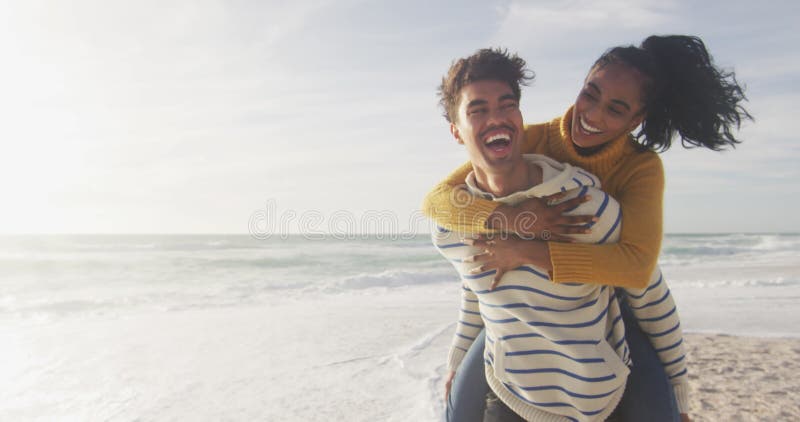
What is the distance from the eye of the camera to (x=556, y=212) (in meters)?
1.89

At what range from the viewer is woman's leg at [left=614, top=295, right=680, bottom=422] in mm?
1979

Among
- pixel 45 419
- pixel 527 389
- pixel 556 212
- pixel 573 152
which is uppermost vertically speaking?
pixel 573 152

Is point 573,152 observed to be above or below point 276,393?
above

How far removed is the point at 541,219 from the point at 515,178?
20cm

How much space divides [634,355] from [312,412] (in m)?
2.70

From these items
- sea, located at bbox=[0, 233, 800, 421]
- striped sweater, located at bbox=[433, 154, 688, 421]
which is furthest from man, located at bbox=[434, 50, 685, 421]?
sea, located at bbox=[0, 233, 800, 421]

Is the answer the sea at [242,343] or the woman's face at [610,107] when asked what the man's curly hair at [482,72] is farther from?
the sea at [242,343]

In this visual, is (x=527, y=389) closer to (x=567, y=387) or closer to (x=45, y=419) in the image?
(x=567, y=387)

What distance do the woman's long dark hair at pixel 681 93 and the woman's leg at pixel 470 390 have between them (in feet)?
3.57

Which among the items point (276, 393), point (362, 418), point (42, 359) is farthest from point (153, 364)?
point (362, 418)

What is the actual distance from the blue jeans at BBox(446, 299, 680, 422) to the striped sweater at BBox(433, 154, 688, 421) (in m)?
0.06

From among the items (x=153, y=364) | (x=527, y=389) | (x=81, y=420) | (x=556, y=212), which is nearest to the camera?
(x=556, y=212)

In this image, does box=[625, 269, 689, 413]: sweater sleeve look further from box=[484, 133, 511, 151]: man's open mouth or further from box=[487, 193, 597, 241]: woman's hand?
box=[484, 133, 511, 151]: man's open mouth

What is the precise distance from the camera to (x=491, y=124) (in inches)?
79.4
